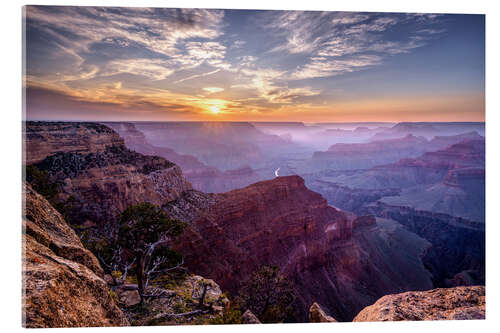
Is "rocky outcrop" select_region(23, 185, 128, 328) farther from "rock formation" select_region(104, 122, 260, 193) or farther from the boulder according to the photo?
"rock formation" select_region(104, 122, 260, 193)

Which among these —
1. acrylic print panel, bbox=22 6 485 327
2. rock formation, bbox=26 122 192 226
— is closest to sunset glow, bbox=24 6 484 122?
acrylic print panel, bbox=22 6 485 327

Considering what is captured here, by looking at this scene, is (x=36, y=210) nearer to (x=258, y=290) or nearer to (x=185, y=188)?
(x=258, y=290)

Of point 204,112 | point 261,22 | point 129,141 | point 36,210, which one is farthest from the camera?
point 129,141

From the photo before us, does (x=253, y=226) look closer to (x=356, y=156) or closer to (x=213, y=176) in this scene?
(x=213, y=176)

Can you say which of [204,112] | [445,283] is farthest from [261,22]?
[445,283]

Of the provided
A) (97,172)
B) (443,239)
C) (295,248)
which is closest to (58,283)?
(97,172)
